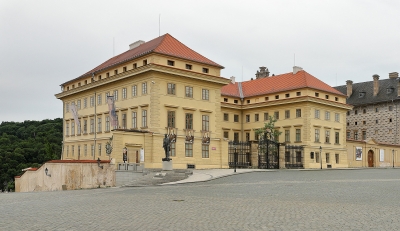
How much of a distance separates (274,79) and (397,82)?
92.7 feet

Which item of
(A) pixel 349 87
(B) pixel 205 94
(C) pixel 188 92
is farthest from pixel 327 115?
(A) pixel 349 87

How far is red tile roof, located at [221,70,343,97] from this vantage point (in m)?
63.7

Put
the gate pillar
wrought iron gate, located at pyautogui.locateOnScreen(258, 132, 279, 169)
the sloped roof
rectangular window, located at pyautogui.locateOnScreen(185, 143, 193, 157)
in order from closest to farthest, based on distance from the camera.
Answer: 1. rectangular window, located at pyautogui.locateOnScreen(185, 143, 193, 157)
2. wrought iron gate, located at pyautogui.locateOnScreen(258, 132, 279, 169)
3. the gate pillar
4. the sloped roof

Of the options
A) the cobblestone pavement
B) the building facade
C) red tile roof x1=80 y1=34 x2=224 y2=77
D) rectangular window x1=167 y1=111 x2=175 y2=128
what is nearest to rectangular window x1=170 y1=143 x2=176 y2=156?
rectangular window x1=167 y1=111 x2=175 y2=128

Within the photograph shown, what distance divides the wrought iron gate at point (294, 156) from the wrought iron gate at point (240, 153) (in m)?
4.99

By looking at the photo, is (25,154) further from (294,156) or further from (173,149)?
(294,156)

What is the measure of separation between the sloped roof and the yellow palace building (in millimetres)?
20898

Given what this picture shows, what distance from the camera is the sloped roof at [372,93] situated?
8444 centimetres

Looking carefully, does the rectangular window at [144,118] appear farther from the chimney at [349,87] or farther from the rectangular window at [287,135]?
the chimney at [349,87]

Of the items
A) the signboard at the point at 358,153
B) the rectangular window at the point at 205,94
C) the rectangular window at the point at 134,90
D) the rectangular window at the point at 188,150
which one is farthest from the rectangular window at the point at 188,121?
the signboard at the point at 358,153

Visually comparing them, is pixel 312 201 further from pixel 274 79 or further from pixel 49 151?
pixel 49 151

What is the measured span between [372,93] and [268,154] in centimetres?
4349

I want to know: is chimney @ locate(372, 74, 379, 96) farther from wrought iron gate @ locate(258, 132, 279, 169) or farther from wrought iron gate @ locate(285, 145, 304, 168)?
wrought iron gate @ locate(258, 132, 279, 169)

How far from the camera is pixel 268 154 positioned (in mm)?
53000
